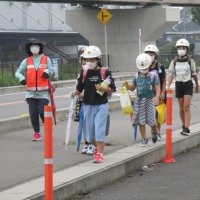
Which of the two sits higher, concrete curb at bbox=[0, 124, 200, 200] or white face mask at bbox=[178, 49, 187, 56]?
white face mask at bbox=[178, 49, 187, 56]

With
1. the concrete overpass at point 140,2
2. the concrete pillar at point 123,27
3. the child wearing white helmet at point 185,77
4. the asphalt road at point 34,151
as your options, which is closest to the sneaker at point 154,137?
the asphalt road at point 34,151

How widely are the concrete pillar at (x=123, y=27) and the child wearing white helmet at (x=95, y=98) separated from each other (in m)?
35.9

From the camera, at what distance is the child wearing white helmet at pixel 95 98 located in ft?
33.7

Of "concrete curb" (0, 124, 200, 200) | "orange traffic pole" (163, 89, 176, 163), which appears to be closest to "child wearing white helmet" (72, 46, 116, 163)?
"concrete curb" (0, 124, 200, 200)

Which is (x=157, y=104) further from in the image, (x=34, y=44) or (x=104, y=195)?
(x=104, y=195)

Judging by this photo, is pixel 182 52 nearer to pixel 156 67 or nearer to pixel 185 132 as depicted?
pixel 156 67

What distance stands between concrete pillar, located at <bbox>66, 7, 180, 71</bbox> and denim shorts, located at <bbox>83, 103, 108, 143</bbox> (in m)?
35.8

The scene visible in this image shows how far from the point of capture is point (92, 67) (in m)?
10.4

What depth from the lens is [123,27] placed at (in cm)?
4675

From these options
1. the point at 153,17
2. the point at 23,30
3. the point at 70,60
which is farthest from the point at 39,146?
the point at 23,30

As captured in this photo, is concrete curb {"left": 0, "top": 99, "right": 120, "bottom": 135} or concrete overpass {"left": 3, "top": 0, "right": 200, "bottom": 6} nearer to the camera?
concrete curb {"left": 0, "top": 99, "right": 120, "bottom": 135}

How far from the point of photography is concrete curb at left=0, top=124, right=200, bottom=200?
8.14 metres

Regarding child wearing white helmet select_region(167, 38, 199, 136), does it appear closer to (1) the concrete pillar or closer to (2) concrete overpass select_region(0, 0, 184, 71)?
(2) concrete overpass select_region(0, 0, 184, 71)

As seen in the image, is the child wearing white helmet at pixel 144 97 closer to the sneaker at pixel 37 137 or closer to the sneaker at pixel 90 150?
the sneaker at pixel 90 150
